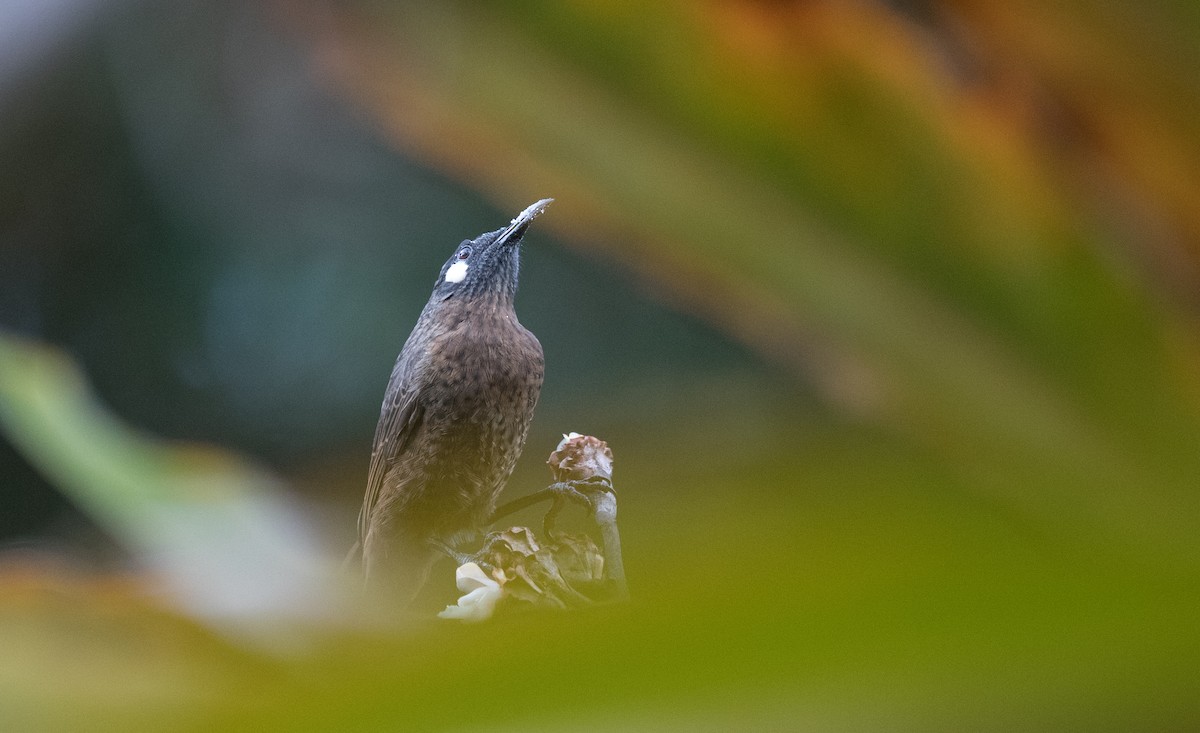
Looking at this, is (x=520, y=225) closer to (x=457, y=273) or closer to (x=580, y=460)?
(x=457, y=273)

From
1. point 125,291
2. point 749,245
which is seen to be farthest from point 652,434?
point 125,291

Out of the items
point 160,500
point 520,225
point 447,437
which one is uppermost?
point 520,225

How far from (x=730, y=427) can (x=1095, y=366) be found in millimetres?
1412

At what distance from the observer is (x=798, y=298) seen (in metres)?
0.38

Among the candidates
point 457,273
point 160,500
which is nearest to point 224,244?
point 457,273

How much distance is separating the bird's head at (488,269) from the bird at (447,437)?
20 millimetres

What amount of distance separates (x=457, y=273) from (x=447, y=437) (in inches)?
12.3

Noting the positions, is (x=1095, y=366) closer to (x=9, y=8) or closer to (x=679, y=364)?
(x=9, y=8)

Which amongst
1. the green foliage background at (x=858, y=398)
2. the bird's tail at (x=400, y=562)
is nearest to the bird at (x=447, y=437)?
the bird's tail at (x=400, y=562)

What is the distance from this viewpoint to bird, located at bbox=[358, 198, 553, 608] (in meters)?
1.24

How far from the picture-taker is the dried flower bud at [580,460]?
73 cm

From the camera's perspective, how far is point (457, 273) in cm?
150

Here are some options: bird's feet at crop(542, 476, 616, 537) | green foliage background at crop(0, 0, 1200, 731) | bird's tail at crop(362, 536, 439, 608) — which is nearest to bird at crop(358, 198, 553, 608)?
bird's tail at crop(362, 536, 439, 608)

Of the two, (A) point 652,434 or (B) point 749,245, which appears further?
(A) point 652,434
